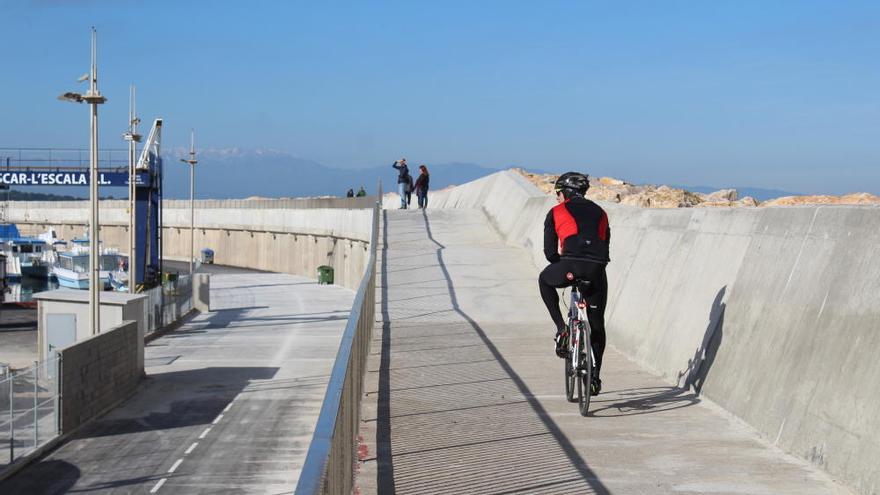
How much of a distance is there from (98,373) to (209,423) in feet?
11.0

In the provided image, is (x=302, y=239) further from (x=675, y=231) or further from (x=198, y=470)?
(x=675, y=231)

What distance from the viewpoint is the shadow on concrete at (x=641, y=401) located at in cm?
1031

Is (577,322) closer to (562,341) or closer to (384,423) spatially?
(562,341)

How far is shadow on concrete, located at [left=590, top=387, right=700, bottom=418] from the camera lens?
10312mm

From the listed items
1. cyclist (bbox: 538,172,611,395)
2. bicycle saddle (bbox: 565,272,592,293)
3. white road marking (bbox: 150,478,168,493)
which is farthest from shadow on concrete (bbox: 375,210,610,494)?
white road marking (bbox: 150,478,168,493)

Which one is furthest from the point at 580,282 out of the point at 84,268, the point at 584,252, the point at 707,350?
the point at 84,268

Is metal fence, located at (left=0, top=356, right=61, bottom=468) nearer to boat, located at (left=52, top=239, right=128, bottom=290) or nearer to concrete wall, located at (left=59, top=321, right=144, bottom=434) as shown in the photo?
concrete wall, located at (left=59, top=321, right=144, bottom=434)

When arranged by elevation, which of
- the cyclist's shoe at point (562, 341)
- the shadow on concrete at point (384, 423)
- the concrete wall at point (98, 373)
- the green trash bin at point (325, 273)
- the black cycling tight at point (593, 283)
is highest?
the black cycling tight at point (593, 283)

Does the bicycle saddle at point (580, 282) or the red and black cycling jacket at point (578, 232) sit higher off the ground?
the red and black cycling jacket at point (578, 232)

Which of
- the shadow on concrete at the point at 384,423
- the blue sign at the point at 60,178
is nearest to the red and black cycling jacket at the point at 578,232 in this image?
the shadow on concrete at the point at 384,423

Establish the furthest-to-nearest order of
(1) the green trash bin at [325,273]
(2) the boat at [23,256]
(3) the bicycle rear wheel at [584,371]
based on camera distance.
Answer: (2) the boat at [23,256] → (1) the green trash bin at [325,273] → (3) the bicycle rear wheel at [584,371]

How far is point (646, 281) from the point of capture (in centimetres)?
1463

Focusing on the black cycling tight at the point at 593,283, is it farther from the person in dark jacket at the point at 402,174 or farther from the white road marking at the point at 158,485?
the person in dark jacket at the point at 402,174

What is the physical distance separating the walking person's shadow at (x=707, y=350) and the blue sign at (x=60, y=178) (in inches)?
1826
